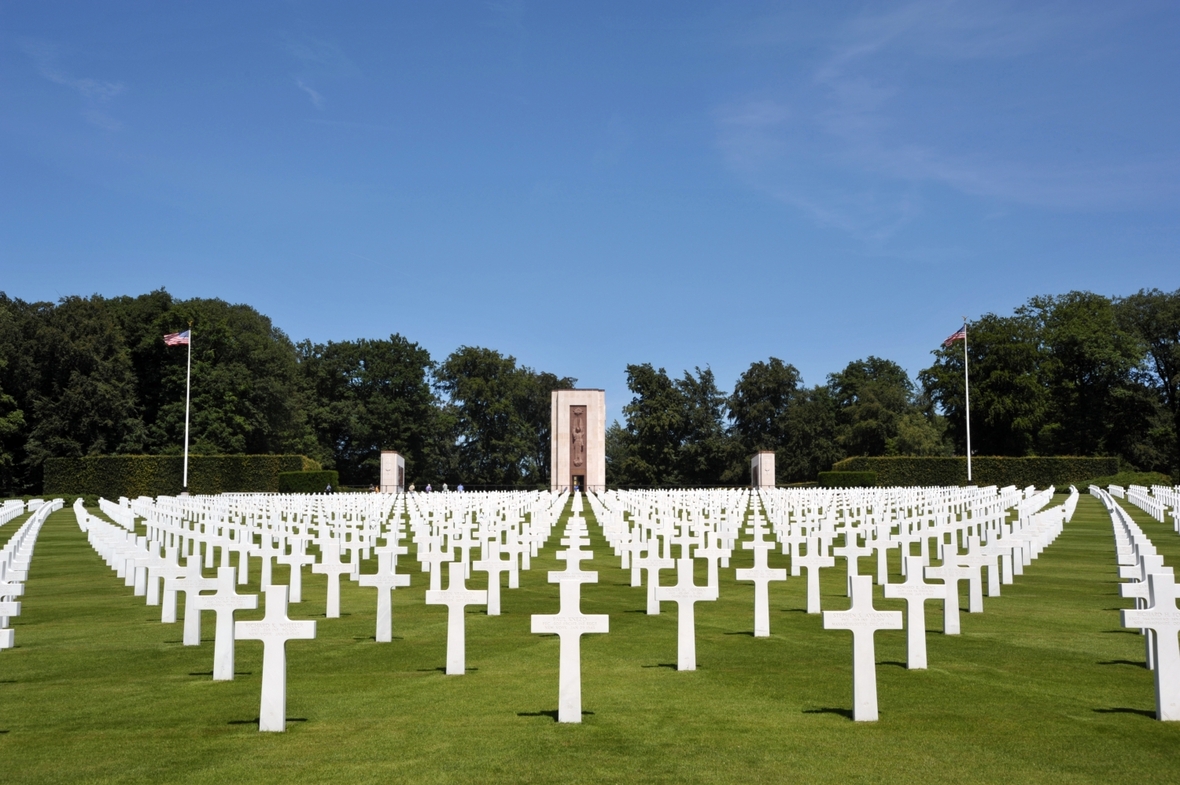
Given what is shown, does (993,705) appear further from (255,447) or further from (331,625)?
(255,447)

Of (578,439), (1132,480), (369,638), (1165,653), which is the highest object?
(578,439)

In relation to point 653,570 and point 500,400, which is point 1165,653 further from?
Result: point 500,400

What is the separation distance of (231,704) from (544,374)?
279 ft

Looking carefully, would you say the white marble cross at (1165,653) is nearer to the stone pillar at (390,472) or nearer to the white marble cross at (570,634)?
the white marble cross at (570,634)

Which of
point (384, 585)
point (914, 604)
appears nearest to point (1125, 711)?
point (914, 604)

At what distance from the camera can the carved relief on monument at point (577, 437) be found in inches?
2311

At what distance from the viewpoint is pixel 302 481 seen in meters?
52.1

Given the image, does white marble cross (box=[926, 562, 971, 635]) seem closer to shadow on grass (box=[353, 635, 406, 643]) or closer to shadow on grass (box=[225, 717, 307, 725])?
shadow on grass (box=[353, 635, 406, 643])

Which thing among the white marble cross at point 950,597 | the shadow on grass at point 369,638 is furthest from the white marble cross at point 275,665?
the white marble cross at point 950,597

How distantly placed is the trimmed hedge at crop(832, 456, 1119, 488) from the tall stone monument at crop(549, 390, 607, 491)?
1388 cm

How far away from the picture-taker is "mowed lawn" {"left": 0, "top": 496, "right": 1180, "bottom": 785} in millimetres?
5473

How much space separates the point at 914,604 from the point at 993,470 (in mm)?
52282

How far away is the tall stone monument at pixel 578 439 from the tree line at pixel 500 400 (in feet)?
59.7

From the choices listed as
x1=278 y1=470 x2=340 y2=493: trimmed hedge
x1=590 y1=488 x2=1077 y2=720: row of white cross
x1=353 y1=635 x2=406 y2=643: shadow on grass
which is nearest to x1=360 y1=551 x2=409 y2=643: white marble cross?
x1=353 y1=635 x2=406 y2=643: shadow on grass
